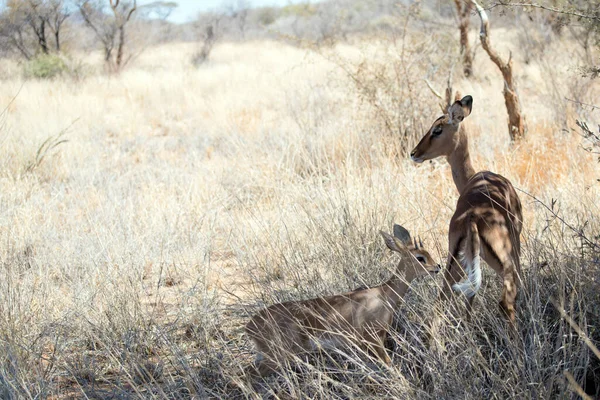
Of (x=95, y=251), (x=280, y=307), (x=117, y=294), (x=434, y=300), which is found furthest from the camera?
(x=95, y=251)

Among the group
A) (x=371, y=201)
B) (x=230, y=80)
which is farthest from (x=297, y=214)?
(x=230, y=80)

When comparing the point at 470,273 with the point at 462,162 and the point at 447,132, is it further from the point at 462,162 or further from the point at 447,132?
the point at 447,132

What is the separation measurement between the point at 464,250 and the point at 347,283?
88cm

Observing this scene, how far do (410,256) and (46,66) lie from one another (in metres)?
14.7

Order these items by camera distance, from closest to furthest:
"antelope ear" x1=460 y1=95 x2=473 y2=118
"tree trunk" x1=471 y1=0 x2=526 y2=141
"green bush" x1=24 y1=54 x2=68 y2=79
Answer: "antelope ear" x1=460 y1=95 x2=473 y2=118 → "tree trunk" x1=471 y1=0 x2=526 y2=141 → "green bush" x1=24 y1=54 x2=68 y2=79

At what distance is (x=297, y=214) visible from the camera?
16.0 ft

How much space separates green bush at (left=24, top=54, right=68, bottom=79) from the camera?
1557 cm

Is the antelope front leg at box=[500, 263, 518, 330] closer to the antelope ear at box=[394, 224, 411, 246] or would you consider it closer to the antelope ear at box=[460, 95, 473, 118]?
the antelope ear at box=[394, 224, 411, 246]

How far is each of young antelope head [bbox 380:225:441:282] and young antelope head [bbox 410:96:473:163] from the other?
1.39m

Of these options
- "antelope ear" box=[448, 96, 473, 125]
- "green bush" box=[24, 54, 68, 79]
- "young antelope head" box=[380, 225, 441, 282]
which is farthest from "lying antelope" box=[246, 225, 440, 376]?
"green bush" box=[24, 54, 68, 79]

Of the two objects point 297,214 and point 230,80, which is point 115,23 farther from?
point 297,214

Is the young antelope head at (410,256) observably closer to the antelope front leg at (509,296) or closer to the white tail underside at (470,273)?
the white tail underside at (470,273)

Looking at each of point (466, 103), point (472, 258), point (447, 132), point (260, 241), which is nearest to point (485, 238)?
point (472, 258)

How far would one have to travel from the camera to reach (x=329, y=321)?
121 inches
